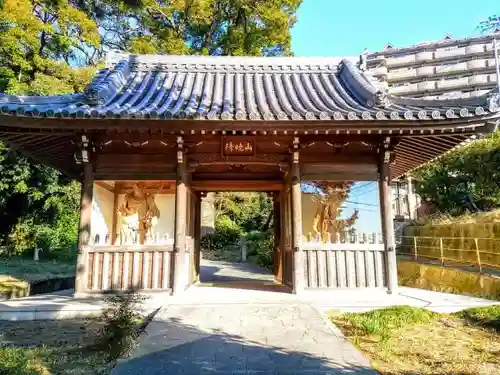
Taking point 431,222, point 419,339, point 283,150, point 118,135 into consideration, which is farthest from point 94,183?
point 431,222

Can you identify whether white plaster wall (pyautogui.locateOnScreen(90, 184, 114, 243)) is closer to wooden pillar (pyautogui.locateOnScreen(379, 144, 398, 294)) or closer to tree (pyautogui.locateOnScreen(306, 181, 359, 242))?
tree (pyautogui.locateOnScreen(306, 181, 359, 242))

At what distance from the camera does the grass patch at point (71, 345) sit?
11.6 ft

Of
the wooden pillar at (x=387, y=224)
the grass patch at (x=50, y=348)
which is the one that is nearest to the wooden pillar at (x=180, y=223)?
the grass patch at (x=50, y=348)

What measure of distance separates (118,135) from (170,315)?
3.55 m

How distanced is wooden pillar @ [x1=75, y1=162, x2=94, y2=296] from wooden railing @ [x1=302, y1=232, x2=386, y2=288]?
4.13 metres

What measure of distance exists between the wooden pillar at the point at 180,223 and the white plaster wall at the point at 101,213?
1532mm

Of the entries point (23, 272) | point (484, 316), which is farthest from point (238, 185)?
point (23, 272)

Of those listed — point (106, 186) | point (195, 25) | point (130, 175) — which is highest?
point (195, 25)

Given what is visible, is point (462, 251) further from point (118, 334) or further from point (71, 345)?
point (71, 345)

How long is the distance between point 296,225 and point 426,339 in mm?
3019

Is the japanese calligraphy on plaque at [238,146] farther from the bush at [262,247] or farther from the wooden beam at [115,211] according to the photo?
the bush at [262,247]

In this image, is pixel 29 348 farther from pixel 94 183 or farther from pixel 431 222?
pixel 431 222

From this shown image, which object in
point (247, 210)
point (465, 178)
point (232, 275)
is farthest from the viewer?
point (247, 210)

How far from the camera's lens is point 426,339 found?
4652 mm
